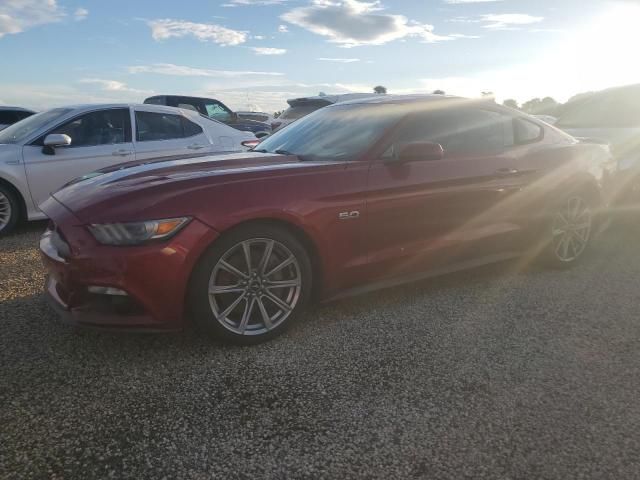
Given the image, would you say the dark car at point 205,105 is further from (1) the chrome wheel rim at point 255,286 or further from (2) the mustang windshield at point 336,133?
(1) the chrome wheel rim at point 255,286

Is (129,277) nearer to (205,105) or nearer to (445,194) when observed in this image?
(445,194)

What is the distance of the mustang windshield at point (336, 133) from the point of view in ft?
11.2

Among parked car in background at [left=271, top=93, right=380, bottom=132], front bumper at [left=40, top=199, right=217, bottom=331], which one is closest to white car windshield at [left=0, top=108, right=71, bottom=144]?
parked car in background at [left=271, top=93, right=380, bottom=132]

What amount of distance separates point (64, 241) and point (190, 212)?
724mm

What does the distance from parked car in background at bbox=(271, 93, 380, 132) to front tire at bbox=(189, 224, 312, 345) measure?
5923mm

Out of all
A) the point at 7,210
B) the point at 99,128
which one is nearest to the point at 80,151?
the point at 99,128

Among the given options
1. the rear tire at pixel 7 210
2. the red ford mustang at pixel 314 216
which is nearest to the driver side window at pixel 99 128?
the rear tire at pixel 7 210

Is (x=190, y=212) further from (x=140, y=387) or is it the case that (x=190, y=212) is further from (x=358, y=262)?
(x=358, y=262)

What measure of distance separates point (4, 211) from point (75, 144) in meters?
1.08

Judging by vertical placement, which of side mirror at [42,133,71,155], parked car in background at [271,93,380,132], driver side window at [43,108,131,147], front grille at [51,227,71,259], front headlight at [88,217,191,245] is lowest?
front grille at [51,227,71,259]

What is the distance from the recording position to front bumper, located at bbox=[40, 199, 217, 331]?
250 centimetres

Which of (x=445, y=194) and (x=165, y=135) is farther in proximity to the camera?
(x=165, y=135)

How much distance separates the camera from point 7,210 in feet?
18.1

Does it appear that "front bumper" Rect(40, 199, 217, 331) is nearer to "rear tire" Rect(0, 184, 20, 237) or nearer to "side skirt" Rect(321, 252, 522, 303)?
"side skirt" Rect(321, 252, 522, 303)
